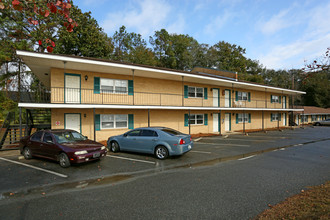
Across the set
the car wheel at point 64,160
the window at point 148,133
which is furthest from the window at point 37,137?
the window at point 148,133

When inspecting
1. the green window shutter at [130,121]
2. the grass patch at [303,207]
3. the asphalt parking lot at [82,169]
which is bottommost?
the asphalt parking lot at [82,169]

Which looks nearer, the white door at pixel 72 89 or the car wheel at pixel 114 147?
the car wheel at pixel 114 147

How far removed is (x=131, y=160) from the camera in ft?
28.1

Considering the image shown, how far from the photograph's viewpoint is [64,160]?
23.8 ft

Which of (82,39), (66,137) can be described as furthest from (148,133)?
(82,39)

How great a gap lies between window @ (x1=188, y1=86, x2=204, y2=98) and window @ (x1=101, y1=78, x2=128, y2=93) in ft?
22.0

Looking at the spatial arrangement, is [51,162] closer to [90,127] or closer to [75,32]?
[90,127]

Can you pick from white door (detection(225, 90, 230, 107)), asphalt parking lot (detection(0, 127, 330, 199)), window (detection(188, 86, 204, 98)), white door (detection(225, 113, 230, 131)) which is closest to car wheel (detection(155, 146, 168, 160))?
asphalt parking lot (detection(0, 127, 330, 199))

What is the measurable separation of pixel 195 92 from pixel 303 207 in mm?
15761

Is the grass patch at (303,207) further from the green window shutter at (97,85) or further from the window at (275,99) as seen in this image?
the window at (275,99)

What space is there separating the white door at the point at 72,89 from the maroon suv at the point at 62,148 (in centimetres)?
436

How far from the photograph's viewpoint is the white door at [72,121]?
1283cm

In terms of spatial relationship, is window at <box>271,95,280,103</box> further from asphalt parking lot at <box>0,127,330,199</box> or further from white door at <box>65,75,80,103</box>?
white door at <box>65,75,80,103</box>

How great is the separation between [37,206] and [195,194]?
12.0 ft
